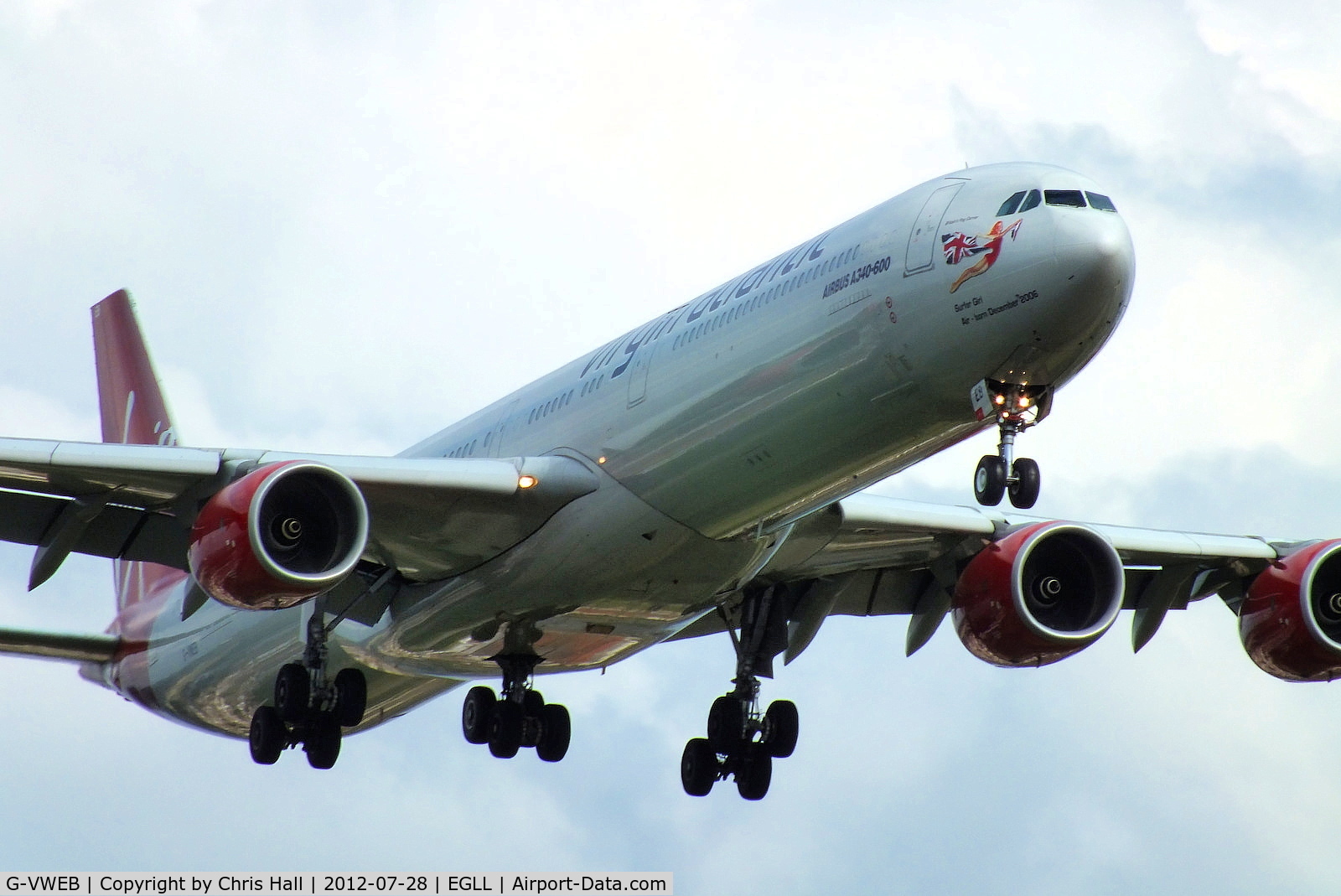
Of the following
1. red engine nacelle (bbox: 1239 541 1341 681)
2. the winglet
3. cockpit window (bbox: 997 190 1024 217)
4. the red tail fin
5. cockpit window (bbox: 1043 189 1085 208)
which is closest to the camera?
cockpit window (bbox: 1043 189 1085 208)

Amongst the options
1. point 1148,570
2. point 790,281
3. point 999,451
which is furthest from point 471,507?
point 1148,570

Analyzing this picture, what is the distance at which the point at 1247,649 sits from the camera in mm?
26062

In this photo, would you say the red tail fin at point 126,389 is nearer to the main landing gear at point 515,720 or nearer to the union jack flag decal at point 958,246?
the main landing gear at point 515,720

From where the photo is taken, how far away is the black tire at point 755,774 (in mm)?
25938

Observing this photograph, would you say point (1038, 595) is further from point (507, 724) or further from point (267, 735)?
point (267, 735)

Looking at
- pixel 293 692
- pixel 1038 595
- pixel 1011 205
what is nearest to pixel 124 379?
pixel 293 692

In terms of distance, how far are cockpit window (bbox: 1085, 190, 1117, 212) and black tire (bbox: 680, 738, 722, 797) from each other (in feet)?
35.0

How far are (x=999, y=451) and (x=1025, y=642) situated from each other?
6.20m

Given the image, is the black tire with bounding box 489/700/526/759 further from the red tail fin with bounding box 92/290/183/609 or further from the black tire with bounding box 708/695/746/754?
the red tail fin with bounding box 92/290/183/609

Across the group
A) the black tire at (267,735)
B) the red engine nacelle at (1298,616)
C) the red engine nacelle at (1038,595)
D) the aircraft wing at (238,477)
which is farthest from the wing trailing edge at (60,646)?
the red engine nacelle at (1298,616)

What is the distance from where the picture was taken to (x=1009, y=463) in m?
18.1

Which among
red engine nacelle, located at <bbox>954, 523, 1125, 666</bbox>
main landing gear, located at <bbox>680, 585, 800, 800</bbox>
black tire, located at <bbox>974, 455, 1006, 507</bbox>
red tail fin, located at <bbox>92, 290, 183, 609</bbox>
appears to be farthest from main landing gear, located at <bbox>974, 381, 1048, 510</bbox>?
red tail fin, located at <bbox>92, 290, 183, 609</bbox>

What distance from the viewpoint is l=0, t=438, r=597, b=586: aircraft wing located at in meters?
20.5

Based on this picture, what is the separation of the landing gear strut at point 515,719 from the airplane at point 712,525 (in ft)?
0.15
